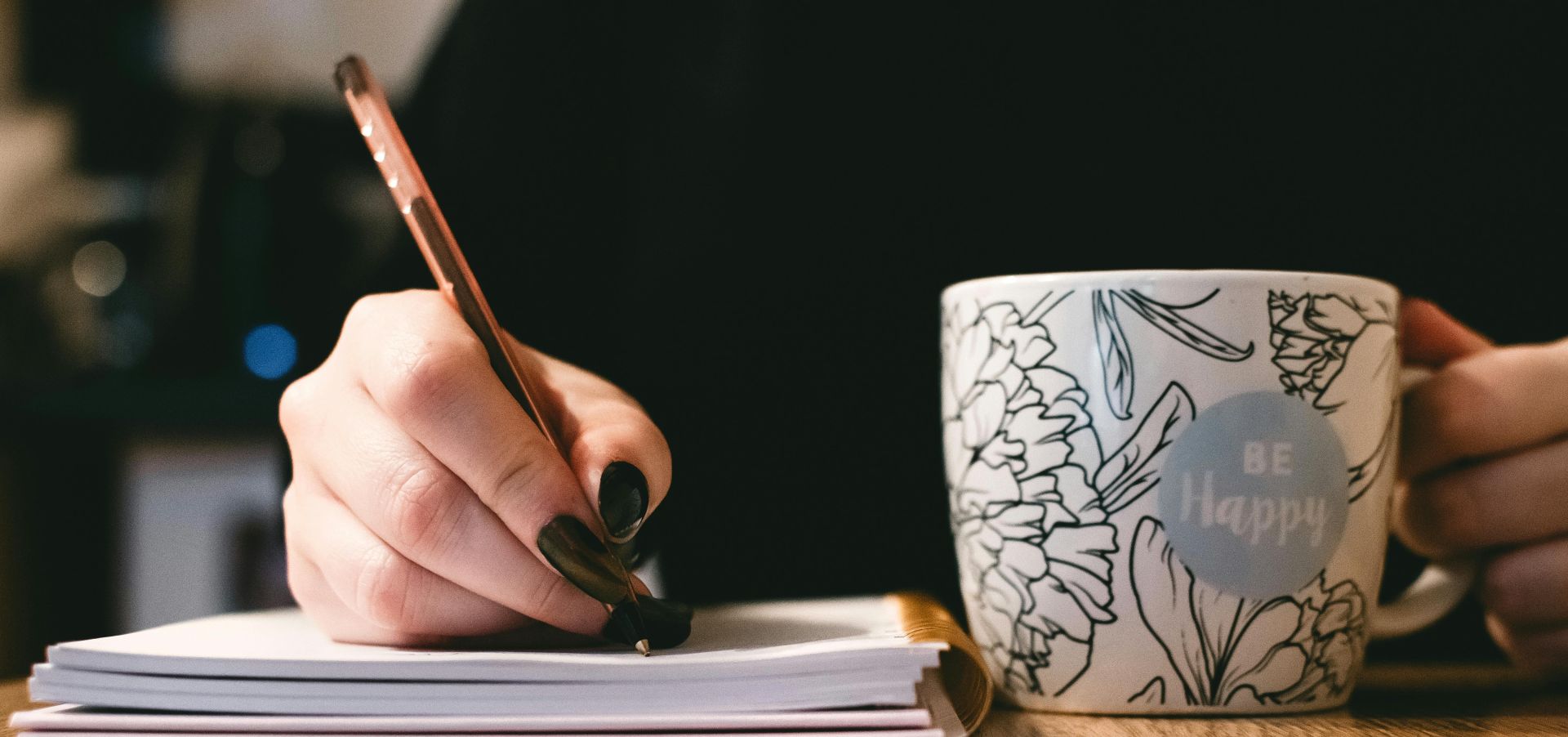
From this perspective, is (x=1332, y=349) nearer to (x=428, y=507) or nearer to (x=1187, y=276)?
(x=1187, y=276)

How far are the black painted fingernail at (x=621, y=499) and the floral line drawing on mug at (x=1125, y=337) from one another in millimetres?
156

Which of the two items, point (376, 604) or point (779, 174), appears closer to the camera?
point (376, 604)

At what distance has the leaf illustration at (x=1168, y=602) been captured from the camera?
34 centimetres

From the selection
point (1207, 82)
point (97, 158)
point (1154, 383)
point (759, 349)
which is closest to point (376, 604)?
point (1154, 383)

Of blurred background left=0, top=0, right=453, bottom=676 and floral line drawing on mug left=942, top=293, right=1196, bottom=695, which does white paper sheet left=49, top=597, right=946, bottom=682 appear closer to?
floral line drawing on mug left=942, top=293, right=1196, bottom=695

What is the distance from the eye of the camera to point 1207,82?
0.67m

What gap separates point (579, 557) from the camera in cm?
31

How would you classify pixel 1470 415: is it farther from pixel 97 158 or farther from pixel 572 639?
pixel 97 158

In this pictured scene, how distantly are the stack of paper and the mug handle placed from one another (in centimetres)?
25

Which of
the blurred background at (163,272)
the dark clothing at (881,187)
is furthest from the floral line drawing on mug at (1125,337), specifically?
the blurred background at (163,272)

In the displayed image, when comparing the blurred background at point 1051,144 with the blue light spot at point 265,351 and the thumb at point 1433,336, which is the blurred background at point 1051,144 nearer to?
the thumb at point 1433,336

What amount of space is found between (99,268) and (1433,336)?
1428 millimetres

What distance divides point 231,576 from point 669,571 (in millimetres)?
813

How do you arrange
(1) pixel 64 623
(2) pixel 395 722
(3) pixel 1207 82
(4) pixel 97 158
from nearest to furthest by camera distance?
(2) pixel 395 722 → (3) pixel 1207 82 → (1) pixel 64 623 → (4) pixel 97 158
